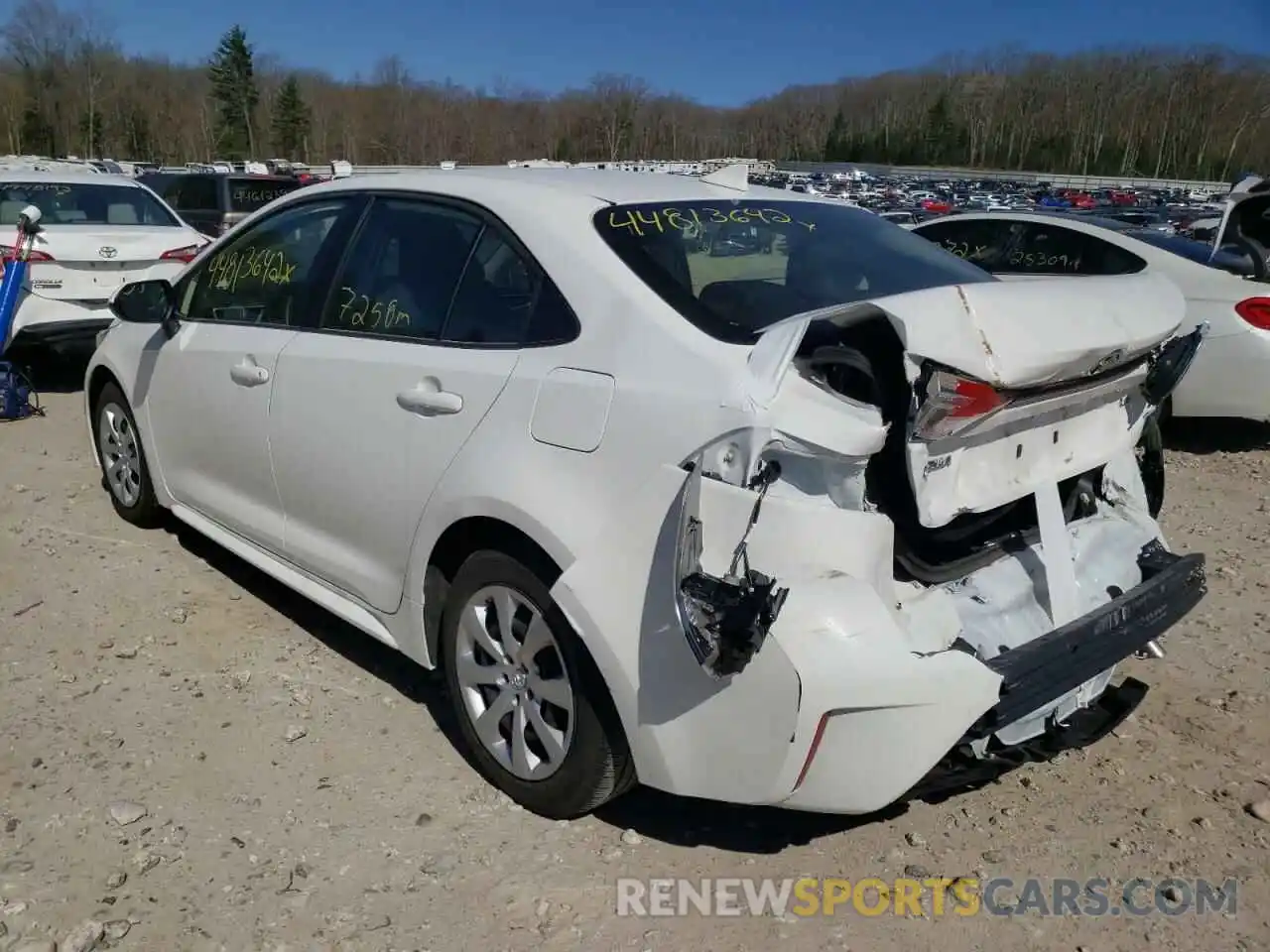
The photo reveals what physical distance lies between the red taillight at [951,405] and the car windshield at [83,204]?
7.92 metres

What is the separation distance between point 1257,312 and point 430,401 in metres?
5.64

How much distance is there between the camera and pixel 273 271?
149 inches

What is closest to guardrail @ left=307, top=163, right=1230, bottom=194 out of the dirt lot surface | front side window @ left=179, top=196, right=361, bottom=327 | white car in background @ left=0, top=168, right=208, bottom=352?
white car in background @ left=0, top=168, right=208, bottom=352

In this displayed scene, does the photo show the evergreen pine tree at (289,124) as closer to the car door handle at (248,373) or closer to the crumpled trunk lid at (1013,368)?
the car door handle at (248,373)

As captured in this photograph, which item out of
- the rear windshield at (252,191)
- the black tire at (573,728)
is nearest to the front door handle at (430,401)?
the black tire at (573,728)

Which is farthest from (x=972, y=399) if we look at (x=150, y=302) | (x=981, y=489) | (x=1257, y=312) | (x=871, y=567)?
(x=1257, y=312)

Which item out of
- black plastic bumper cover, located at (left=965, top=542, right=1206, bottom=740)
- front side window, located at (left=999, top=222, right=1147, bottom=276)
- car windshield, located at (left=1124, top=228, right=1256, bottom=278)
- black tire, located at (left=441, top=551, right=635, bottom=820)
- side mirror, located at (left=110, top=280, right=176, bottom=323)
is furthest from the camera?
front side window, located at (left=999, top=222, right=1147, bottom=276)

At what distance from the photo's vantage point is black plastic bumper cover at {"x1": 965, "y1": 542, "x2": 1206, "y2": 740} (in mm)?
2338

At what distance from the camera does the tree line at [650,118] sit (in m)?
84.3

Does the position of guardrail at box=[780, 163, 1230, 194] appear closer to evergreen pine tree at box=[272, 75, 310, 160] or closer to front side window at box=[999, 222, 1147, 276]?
evergreen pine tree at box=[272, 75, 310, 160]

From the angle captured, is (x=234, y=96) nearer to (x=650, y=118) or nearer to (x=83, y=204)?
(x=650, y=118)

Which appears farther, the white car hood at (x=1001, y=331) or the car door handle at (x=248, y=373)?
the car door handle at (x=248, y=373)

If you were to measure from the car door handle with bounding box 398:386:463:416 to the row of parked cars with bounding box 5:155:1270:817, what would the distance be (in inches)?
0.6

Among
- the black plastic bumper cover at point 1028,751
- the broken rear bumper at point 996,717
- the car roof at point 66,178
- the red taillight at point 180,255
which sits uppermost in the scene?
the car roof at point 66,178
